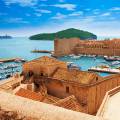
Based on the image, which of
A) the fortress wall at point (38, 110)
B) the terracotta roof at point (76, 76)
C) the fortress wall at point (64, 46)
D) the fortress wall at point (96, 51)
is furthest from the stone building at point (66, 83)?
the fortress wall at point (96, 51)

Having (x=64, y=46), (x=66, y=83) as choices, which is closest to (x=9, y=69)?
(x=64, y=46)

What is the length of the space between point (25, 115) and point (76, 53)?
7707 centimetres

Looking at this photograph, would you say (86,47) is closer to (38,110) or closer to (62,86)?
(62,86)

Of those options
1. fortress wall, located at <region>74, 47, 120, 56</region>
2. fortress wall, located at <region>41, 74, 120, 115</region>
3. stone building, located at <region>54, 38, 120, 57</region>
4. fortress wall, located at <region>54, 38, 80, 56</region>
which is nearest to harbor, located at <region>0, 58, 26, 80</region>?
fortress wall, located at <region>54, 38, 80, 56</region>

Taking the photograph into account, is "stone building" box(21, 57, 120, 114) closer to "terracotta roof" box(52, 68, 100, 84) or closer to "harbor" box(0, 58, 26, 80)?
"terracotta roof" box(52, 68, 100, 84)

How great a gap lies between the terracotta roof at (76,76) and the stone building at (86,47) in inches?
2220

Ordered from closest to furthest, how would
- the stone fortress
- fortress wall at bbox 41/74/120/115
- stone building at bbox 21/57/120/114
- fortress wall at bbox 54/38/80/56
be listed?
the stone fortress
fortress wall at bbox 41/74/120/115
stone building at bbox 21/57/120/114
fortress wall at bbox 54/38/80/56

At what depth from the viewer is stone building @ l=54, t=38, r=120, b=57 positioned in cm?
7661

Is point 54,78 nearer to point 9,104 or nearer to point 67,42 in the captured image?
point 9,104

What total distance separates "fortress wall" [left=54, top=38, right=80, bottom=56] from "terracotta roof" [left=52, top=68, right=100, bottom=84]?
56.2 metres

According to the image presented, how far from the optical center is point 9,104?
25.7 feet

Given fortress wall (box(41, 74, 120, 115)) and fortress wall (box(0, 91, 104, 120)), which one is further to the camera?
fortress wall (box(41, 74, 120, 115))

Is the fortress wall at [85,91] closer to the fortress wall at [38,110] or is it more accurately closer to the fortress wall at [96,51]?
the fortress wall at [38,110]

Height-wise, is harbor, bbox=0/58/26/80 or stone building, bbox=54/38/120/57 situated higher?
stone building, bbox=54/38/120/57
